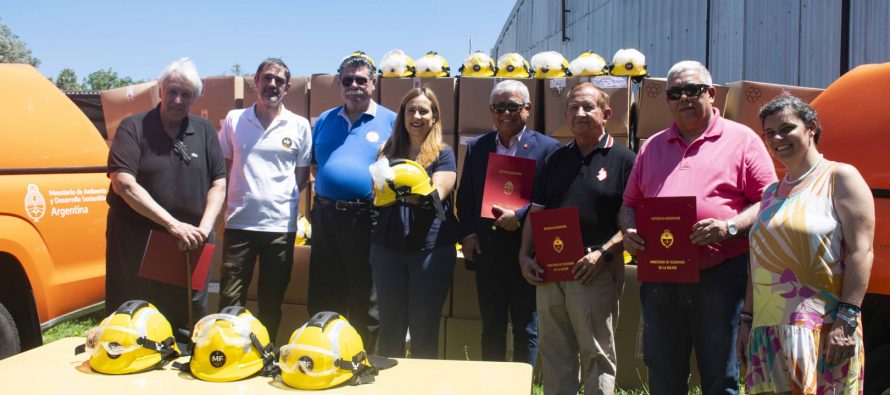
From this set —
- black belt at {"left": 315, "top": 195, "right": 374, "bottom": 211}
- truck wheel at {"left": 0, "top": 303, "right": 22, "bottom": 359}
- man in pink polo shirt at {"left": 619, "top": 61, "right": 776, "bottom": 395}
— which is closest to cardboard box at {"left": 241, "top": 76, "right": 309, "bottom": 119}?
black belt at {"left": 315, "top": 195, "right": 374, "bottom": 211}

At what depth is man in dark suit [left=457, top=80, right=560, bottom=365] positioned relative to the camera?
3836 mm

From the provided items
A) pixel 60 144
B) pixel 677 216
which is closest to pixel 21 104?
pixel 60 144

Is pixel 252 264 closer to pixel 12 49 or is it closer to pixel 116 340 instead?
pixel 116 340

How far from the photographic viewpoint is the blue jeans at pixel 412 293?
3.80 metres

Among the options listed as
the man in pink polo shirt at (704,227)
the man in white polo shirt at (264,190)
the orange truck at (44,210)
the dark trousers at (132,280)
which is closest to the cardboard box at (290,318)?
the man in white polo shirt at (264,190)

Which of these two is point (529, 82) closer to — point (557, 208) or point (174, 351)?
point (557, 208)

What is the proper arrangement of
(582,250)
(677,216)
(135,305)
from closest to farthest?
(135,305) < (677,216) < (582,250)

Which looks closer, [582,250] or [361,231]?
[582,250]

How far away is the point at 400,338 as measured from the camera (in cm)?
390

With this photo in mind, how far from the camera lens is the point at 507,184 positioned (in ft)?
12.2

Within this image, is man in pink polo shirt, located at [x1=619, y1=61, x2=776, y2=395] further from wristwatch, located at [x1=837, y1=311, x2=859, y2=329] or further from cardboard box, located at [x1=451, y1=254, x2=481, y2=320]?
cardboard box, located at [x1=451, y1=254, x2=481, y2=320]

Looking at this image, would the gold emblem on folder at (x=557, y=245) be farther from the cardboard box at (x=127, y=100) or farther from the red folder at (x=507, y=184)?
the cardboard box at (x=127, y=100)

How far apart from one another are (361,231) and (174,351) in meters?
1.77

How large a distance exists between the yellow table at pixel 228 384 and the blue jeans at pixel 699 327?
981mm
